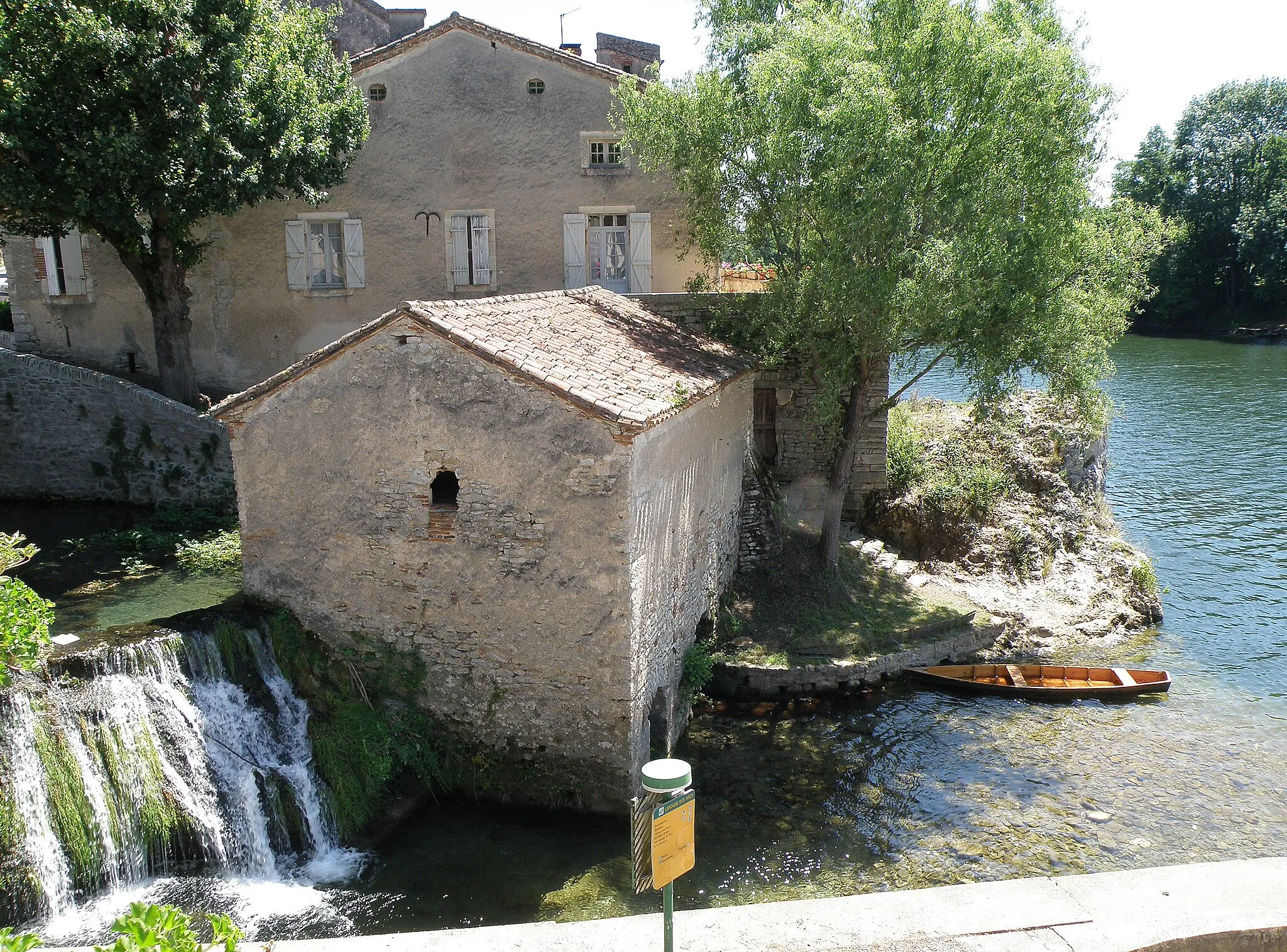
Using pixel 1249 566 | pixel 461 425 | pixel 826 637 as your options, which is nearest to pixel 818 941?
pixel 461 425

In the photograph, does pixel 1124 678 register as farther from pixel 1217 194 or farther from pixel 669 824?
pixel 1217 194

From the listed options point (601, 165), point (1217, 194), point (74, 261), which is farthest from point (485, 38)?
point (1217, 194)

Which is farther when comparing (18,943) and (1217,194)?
(1217,194)

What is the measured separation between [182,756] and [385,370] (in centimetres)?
367

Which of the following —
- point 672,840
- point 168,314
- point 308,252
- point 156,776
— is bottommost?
point 156,776

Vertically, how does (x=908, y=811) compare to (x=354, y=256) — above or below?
below

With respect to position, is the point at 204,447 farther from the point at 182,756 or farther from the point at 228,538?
the point at 182,756

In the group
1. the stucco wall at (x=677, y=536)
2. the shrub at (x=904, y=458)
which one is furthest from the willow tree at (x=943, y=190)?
the shrub at (x=904, y=458)

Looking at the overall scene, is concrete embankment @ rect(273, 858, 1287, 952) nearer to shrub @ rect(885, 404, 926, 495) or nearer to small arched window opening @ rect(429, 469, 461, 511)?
small arched window opening @ rect(429, 469, 461, 511)

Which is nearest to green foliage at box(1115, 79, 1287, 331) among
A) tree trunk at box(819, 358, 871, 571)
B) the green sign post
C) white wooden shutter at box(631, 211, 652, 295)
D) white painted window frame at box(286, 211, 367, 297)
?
white wooden shutter at box(631, 211, 652, 295)

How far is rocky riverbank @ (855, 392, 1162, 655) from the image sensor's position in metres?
14.9

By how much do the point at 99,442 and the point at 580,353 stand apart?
10078mm

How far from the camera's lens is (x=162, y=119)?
13.5m

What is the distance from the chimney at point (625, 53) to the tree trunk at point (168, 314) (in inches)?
355
